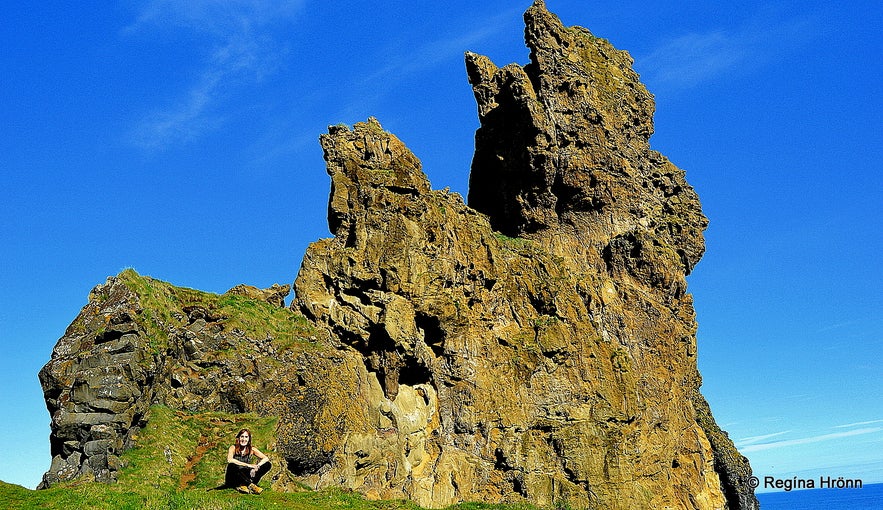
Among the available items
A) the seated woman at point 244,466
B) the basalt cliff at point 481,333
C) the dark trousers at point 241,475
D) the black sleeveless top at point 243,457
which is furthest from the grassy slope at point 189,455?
the black sleeveless top at point 243,457

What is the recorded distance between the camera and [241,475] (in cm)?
2681

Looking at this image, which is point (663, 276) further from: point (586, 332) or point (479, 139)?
point (479, 139)

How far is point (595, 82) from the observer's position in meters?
65.1

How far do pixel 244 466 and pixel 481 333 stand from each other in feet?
77.1

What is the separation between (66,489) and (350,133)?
2924cm

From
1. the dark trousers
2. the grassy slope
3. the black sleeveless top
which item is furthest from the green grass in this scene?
the black sleeveless top

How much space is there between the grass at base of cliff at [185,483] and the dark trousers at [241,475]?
1.66ft

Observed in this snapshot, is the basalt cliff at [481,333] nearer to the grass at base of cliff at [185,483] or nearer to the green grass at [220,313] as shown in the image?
the green grass at [220,313]

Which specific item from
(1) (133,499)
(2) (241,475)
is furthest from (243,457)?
(1) (133,499)

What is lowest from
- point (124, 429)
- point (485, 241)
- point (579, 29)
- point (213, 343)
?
point (124, 429)

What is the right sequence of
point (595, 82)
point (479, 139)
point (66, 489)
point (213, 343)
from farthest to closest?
point (479, 139), point (595, 82), point (213, 343), point (66, 489)

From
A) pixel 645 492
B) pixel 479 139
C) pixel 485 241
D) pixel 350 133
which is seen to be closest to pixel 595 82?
pixel 479 139

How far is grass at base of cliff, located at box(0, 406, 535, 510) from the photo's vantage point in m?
22.8

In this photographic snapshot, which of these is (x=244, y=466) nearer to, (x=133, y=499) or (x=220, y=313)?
(x=133, y=499)
